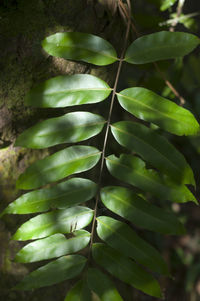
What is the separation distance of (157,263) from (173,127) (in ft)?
1.42

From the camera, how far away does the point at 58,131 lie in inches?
39.5

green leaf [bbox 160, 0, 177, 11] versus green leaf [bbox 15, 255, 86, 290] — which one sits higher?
green leaf [bbox 160, 0, 177, 11]

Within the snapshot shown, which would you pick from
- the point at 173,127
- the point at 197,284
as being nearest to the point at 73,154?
the point at 173,127

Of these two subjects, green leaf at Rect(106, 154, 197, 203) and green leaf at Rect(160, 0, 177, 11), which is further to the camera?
green leaf at Rect(160, 0, 177, 11)

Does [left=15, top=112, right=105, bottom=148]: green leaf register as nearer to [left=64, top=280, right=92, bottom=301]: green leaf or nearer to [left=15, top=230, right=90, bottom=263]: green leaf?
[left=15, top=230, right=90, bottom=263]: green leaf

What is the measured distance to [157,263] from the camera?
3.19ft

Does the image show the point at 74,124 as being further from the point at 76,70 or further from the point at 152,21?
the point at 152,21

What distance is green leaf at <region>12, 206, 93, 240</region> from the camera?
Result: 101 cm

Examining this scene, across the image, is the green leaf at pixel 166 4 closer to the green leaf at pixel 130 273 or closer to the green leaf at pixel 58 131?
the green leaf at pixel 58 131

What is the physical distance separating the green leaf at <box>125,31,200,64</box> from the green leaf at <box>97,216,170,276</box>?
1.88 ft

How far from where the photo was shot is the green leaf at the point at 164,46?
1008mm

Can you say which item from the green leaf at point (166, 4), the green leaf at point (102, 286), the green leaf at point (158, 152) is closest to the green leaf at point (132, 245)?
the green leaf at point (102, 286)

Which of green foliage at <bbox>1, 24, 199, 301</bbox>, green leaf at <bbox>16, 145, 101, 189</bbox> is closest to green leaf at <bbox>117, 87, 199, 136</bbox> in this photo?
green foliage at <bbox>1, 24, 199, 301</bbox>

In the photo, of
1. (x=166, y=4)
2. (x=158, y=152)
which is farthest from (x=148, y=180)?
(x=166, y=4)
